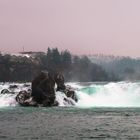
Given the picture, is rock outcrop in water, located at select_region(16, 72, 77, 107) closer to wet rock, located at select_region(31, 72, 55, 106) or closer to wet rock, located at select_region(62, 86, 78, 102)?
wet rock, located at select_region(31, 72, 55, 106)

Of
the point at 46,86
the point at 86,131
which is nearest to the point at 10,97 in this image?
the point at 46,86

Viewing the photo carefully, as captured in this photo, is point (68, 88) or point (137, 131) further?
point (68, 88)

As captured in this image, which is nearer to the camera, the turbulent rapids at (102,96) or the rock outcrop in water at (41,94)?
the rock outcrop in water at (41,94)

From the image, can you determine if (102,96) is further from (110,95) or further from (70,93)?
(70,93)

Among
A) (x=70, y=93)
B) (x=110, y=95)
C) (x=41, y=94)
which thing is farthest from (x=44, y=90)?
(x=110, y=95)

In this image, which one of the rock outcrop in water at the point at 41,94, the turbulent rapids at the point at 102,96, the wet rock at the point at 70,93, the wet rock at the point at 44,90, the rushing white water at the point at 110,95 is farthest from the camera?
the rushing white water at the point at 110,95

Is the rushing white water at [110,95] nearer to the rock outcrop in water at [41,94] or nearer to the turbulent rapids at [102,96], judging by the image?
the turbulent rapids at [102,96]

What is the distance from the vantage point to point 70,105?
424 feet

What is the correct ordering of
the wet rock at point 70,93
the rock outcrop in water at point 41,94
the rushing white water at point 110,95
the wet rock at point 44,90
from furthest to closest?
1. the rushing white water at point 110,95
2. the wet rock at point 70,93
3. the wet rock at point 44,90
4. the rock outcrop in water at point 41,94

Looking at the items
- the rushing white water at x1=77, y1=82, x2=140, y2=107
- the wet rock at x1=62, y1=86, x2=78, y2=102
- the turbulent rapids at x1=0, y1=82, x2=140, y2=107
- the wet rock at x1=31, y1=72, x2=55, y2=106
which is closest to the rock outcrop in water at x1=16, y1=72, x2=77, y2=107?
the wet rock at x1=31, y1=72, x2=55, y2=106

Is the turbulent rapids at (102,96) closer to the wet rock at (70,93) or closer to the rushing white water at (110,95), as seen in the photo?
the rushing white water at (110,95)

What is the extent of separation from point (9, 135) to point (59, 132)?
606cm

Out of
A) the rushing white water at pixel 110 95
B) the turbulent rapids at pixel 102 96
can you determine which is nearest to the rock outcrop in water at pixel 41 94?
the turbulent rapids at pixel 102 96

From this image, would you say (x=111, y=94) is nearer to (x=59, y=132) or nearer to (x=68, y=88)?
(x=68, y=88)
